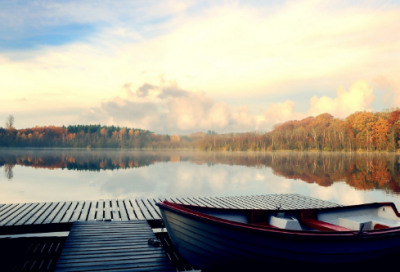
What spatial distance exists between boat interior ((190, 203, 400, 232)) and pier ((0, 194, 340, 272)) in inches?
16.2

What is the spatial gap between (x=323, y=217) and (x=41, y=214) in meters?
6.94

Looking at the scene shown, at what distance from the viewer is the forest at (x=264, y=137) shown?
64.2 meters

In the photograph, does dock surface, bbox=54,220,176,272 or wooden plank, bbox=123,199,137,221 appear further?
wooden plank, bbox=123,199,137,221

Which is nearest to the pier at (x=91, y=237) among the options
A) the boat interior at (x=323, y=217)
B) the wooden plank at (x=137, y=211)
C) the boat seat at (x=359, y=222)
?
the wooden plank at (x=137, y=211)

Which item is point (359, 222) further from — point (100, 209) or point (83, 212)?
point (83, 212)

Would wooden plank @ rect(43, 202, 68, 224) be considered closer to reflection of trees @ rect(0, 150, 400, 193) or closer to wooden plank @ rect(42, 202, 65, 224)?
wooden plank @ rect(42, 202, 65, 224)

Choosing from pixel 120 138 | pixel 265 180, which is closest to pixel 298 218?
Answer: pixel 265 180

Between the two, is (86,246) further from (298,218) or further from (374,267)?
(374,267)

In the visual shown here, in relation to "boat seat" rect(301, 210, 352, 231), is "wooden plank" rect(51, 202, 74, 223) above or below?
below

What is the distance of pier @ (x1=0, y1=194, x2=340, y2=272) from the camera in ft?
16.5

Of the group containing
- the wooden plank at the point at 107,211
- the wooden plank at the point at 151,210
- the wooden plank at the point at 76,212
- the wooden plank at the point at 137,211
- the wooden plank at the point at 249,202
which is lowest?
the wooden plank at the point at 249,202

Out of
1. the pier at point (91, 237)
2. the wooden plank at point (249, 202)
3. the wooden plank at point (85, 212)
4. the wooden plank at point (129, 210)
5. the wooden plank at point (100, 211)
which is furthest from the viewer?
the wooden plank at point (249, 202)

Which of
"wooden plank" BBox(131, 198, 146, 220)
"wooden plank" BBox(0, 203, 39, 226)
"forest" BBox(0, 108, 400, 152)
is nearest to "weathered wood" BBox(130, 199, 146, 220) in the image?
"wooden plank" BBox(131, 198, 146, 220)

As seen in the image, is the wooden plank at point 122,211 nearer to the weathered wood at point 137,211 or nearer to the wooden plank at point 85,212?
the weathered wood at point 137,211
